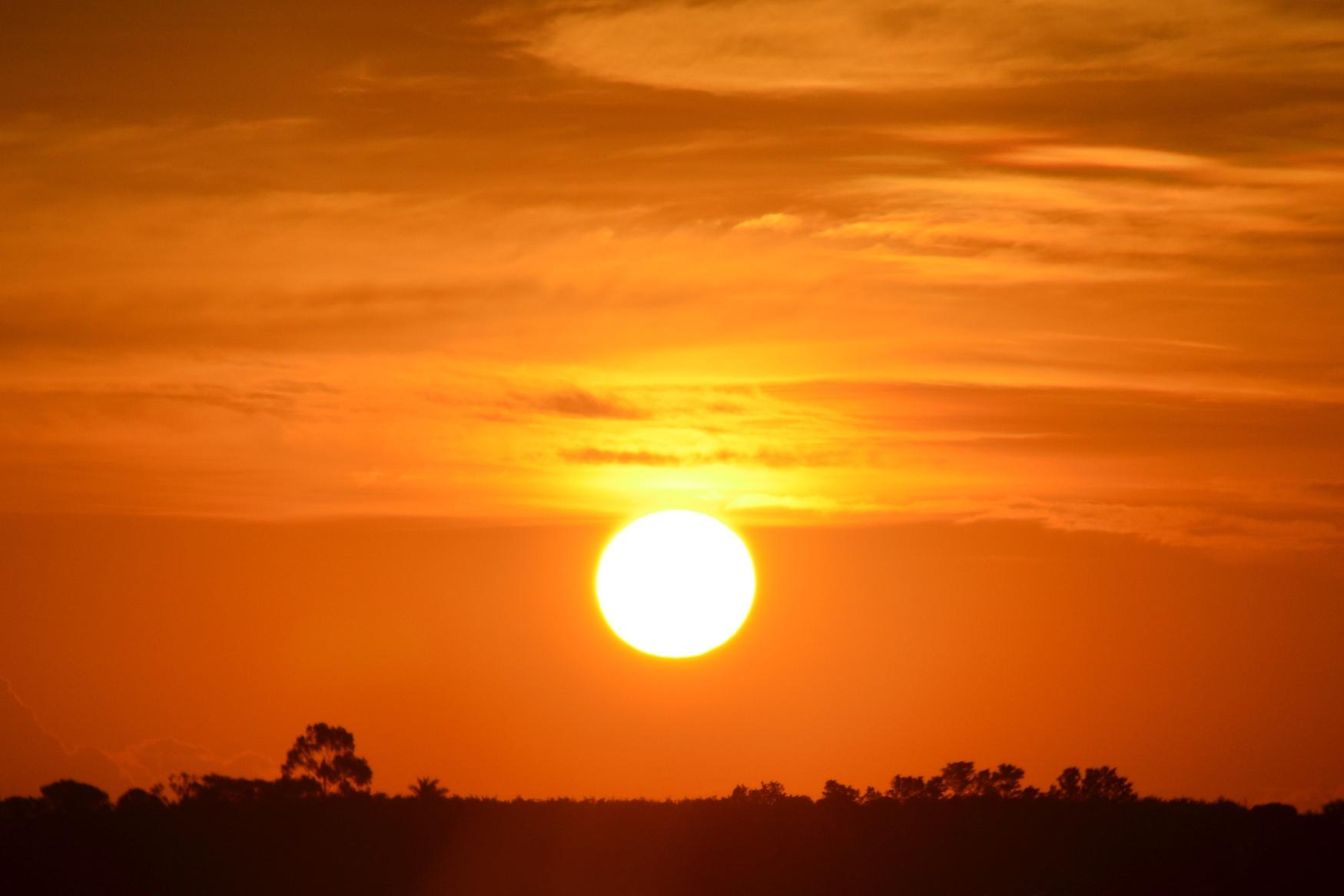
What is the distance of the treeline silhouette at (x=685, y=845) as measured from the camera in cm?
5216

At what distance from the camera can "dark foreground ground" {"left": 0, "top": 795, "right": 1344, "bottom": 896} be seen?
52.3m

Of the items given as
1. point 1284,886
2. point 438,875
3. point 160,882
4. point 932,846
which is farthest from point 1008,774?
point 160,882

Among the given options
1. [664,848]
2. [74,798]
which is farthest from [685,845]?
[74,798]

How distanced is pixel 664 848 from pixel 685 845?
1.70 feet

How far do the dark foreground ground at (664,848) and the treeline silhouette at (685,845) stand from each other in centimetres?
5

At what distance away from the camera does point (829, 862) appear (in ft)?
176

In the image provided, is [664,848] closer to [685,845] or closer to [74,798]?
[685,845]

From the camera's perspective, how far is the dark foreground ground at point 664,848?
52344 millimetres

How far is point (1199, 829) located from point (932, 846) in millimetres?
6331

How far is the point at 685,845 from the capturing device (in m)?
54.1

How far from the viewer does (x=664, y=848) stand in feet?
177

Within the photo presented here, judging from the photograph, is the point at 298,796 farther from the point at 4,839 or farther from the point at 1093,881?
the point at 1093,881

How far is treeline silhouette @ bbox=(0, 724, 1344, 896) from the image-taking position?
5216 centimetres

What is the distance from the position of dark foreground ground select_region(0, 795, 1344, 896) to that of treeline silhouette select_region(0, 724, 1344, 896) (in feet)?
0.16
